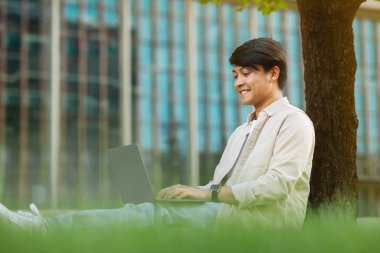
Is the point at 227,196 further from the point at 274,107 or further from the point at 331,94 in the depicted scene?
the point at 331,94

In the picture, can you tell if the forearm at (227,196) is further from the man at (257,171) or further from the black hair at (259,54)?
the black hair at (259,54)

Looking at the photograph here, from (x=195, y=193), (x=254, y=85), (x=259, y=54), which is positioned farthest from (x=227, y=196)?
(x=259, y=54)

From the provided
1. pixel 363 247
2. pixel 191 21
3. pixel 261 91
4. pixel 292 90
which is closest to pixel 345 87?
pixel 261 91

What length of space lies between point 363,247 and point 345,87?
→ 2363 mm

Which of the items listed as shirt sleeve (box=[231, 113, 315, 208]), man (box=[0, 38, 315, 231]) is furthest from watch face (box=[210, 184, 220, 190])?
shirt sleeve (box=[231, 113, 315, 208])

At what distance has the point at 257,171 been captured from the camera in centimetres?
333

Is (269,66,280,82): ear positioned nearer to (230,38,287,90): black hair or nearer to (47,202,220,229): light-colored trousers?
(230,38,287,90): black hair

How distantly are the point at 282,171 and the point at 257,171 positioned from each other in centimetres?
16

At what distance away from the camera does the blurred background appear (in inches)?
1671

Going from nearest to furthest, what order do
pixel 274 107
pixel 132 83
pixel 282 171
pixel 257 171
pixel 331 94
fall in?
pixel 282 171 < pixel 257 171 < pixel 274 107 < pixel 331 94 < pixel 132 83

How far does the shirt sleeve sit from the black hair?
0.30 m

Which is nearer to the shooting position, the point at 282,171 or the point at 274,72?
the point at 282,171

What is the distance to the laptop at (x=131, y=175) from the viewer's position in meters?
3.31

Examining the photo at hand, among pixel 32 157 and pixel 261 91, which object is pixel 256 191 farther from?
pixel 32 157
